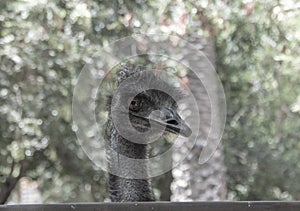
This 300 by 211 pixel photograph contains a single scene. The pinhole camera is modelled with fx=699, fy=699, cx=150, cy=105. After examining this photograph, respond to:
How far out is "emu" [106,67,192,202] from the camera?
3279mm

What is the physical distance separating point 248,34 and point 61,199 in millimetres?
4371

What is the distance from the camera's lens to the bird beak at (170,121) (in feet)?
10.3

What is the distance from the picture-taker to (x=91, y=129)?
6.34 meters

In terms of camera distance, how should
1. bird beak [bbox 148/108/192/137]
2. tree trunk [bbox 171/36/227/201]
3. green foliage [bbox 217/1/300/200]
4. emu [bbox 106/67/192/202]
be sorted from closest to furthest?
bird beak [bbox 148/108/192/137] < emu [bbox 106/67/192/202] < tree trunk [bbox 171/36/227/201] < green foliage [bbox 217/1/300/200]

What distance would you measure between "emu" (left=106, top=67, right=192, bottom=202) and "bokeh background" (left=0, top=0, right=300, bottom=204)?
89.7 inches

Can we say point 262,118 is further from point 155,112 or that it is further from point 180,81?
point 155,112

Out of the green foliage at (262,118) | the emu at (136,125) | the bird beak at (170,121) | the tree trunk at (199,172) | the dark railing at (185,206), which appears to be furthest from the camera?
the green foliage at (262,118)

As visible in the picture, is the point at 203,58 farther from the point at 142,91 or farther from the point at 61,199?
the point at 61,199

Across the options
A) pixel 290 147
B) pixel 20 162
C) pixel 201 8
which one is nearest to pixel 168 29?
pixel 201 8

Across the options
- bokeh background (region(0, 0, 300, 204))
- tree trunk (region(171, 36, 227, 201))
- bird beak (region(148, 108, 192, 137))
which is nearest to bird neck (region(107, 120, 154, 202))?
bird beak (region(148, 108, 192, 137))

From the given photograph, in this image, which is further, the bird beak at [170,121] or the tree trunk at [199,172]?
the tree trunk at [199,172]

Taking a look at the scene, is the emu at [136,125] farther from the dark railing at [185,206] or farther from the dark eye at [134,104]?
the dark railing at [185,206]

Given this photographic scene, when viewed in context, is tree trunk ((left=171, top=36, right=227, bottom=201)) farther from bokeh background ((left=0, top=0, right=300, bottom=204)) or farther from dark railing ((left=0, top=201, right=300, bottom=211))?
dark railing ((left=0, top=201, right=300, bottom=211))

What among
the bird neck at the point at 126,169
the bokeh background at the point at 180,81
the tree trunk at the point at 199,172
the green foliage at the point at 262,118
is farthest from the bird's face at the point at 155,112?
the green foliage at the point at 262,118
